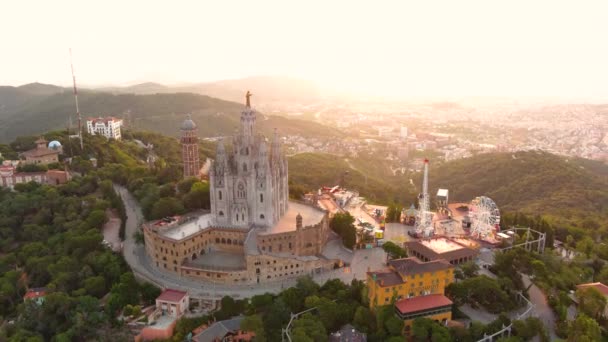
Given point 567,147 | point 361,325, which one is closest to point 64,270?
point 361,325

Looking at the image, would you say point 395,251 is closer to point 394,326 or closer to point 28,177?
point 394,326

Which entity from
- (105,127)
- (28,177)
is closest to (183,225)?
(28,177)

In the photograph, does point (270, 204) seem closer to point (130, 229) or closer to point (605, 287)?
point (130, 229)

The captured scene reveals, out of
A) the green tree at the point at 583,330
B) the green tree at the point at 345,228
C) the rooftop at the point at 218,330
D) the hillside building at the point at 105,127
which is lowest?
the rooftop at the point at 218,330

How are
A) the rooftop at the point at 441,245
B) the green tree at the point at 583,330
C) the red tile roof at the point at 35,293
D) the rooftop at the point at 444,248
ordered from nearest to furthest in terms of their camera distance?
the green tree at the point at 583,330 → the red tile roof at the point at 35,293 → the rooftop at the point at 444,248 → the rooftop at the point at 441,245

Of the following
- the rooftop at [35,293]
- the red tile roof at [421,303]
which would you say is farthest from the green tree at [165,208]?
the red tile roof at [421,303]

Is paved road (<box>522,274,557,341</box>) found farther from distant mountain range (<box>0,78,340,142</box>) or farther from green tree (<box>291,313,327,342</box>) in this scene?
distant mountain range (<box>0,78,340,142</box>)

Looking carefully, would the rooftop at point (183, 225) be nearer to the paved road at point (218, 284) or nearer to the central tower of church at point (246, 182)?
the central tower of church at point (246, 182)
